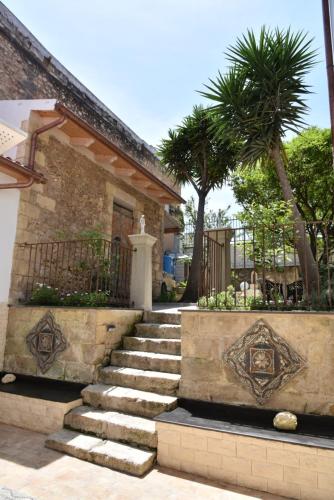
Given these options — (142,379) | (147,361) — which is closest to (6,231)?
(147,361)

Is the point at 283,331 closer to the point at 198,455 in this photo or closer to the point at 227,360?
the point at 227,360

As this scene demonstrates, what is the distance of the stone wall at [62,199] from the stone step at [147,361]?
6.41ft

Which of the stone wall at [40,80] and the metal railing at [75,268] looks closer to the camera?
the metal railing at [75,268]

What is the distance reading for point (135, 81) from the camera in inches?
288

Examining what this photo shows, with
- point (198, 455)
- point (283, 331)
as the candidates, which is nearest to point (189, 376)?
point (198, 455)

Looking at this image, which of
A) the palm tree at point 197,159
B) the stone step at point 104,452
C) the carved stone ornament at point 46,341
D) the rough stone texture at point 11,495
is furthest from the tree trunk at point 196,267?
the rough stone texture at point 11,495

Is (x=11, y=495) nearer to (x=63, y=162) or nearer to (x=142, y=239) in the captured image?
(x=142, y=239)

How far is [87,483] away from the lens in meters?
2.74

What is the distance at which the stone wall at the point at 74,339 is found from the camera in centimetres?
430

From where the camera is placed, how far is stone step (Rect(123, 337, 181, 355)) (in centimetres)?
434

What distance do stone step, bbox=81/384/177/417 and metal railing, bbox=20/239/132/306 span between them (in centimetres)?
163

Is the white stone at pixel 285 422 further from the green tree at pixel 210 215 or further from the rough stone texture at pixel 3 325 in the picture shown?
the green tree at pixel 210 215

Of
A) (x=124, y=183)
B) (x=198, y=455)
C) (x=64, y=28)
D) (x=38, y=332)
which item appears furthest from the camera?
(x=124, y=183)

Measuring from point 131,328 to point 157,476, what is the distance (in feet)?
7.58
